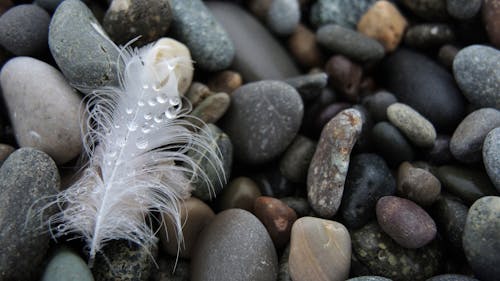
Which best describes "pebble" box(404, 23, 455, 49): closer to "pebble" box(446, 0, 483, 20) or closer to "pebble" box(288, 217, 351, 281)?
"pebble" box(446, 0, 483, 20)

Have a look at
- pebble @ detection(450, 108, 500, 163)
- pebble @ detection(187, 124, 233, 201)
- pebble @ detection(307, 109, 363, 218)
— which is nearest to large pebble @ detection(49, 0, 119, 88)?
pebble @ detection(187, 124, 233, 201)

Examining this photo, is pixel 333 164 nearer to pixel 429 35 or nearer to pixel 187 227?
pixel 187 227

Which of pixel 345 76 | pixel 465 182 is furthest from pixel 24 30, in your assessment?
pixel 465 182

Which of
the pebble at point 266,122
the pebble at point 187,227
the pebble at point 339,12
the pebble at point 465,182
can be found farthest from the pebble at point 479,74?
the pebble at point 187,227

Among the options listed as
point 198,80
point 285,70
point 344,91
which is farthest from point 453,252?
point 198,80

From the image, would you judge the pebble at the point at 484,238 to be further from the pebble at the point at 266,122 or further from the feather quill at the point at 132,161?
the feather quill at the point at 132,161

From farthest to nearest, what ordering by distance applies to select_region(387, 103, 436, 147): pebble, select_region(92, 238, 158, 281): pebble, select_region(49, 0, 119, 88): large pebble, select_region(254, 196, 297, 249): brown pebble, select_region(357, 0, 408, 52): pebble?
select_region(357, 0, 408, 52): pebble < select_region(387, 103, 436, 147): pebble < select_region(254, 196, 297, 249): brown pebble < select_region(49, 0, 119, 88): large pebble < select_region(92, 238, 158, 281): pebble
